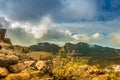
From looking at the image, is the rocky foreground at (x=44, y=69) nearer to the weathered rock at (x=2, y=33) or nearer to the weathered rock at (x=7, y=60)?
the weathered rock at (x=7, y=60)

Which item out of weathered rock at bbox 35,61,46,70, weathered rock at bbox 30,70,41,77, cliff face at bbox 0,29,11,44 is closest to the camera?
weathered rock at bbox 30,70,41,77

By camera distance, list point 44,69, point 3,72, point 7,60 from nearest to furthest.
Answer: point 3,72 < point 7,60 < point 44,69

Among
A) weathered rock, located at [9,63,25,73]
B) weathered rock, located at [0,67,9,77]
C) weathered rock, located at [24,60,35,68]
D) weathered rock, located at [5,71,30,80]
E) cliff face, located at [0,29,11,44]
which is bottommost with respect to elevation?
weathered rock, located at [5,71,30,80]

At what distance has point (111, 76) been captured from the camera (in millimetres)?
40625

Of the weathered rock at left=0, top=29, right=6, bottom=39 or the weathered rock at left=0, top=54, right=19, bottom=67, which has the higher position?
the weathered rock at left=0, top=29, right=6, bottom=39

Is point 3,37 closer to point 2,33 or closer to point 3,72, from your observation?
point 2,33

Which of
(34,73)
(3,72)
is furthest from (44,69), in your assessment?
(3,72)

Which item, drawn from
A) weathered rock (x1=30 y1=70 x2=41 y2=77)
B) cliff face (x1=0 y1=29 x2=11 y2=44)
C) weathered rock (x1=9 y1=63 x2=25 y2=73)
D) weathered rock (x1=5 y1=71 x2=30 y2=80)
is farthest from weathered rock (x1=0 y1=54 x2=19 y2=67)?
cliff face (x1=0 y1=29 x2=11 y2=44)

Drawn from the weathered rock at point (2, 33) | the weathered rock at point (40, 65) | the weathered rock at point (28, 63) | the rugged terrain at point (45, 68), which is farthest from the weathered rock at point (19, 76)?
the weathered rock at point (2, 33)

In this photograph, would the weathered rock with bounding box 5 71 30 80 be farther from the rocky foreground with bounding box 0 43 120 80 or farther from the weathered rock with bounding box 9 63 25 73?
the weathered rock with bounding box 9 63 25 73

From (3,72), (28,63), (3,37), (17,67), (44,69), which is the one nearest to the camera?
(3,72)

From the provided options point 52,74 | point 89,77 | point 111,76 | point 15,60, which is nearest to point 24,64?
point 15,60

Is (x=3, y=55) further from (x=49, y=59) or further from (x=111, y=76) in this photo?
(x=111, y=76)

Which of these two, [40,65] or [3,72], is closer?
[3,72]
